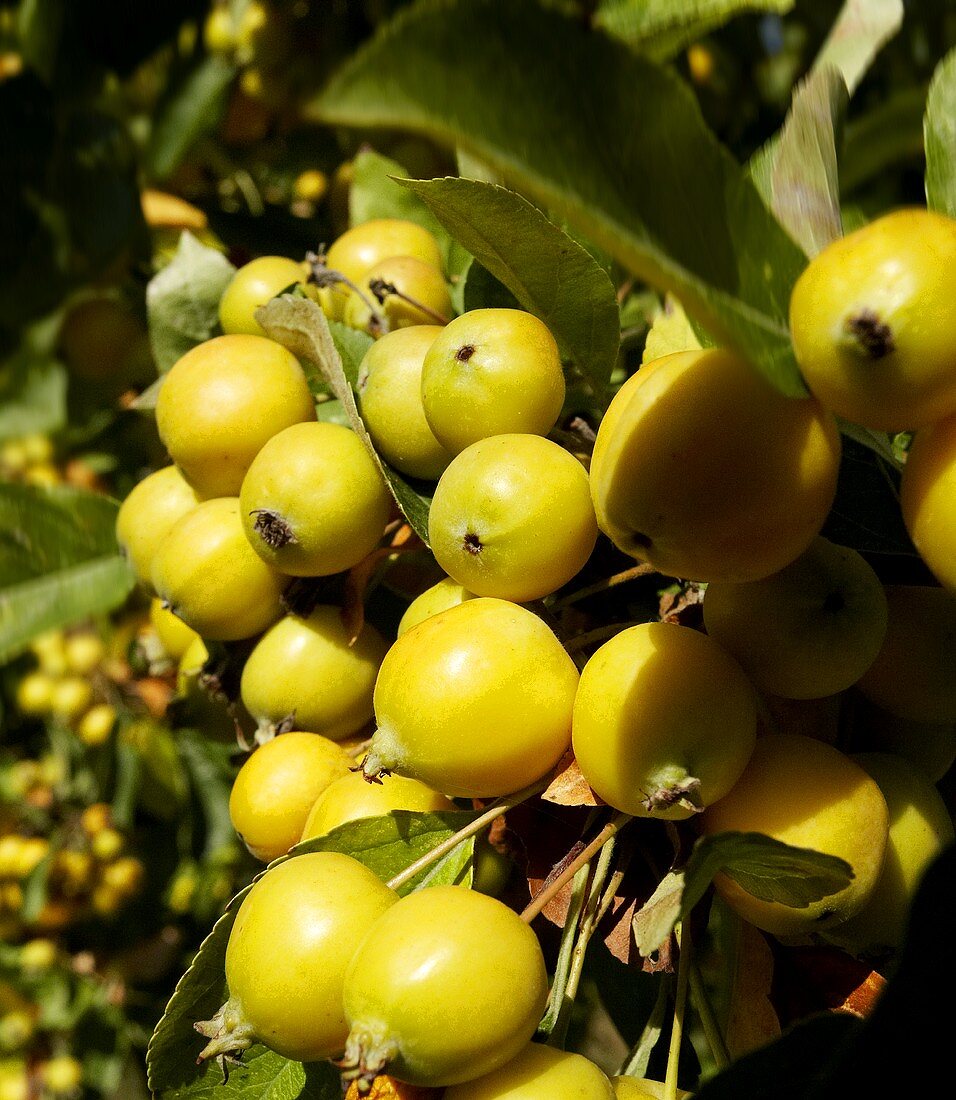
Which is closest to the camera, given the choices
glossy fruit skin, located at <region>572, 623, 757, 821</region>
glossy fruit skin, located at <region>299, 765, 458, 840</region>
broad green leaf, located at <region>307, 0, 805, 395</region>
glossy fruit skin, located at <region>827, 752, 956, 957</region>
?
broad green leaf, located at <region>307, 0, 805, 395</region>

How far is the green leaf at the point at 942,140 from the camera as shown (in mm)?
838

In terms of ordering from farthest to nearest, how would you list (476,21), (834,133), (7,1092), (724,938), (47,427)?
(7,1092) → (47,427) → (724,938) → (834,133) → (476,21)

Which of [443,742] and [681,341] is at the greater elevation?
[681,341]

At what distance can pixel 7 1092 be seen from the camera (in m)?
Result: 3.14

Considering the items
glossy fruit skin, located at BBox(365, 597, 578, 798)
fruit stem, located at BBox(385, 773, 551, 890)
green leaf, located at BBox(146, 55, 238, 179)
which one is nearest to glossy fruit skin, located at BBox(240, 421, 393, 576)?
glossy fruit skin, located at BBox(365, 597, 578, 798)

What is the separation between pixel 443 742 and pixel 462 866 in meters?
0.21

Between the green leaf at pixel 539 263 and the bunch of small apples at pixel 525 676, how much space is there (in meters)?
0.05

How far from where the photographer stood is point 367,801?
3.29 feet

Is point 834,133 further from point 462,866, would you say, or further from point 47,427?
point 47,427

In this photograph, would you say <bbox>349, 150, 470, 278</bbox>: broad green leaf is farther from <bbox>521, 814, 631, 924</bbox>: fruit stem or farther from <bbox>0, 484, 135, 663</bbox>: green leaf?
<bbox>521, 814, 631, 924</bbox>: fruit stem

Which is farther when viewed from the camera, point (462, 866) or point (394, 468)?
point (394, 468)

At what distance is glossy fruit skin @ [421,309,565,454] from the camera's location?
3.22ft

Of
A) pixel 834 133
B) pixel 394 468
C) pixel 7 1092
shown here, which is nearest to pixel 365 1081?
pixel 394 468

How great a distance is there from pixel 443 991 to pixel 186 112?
1981 mm
